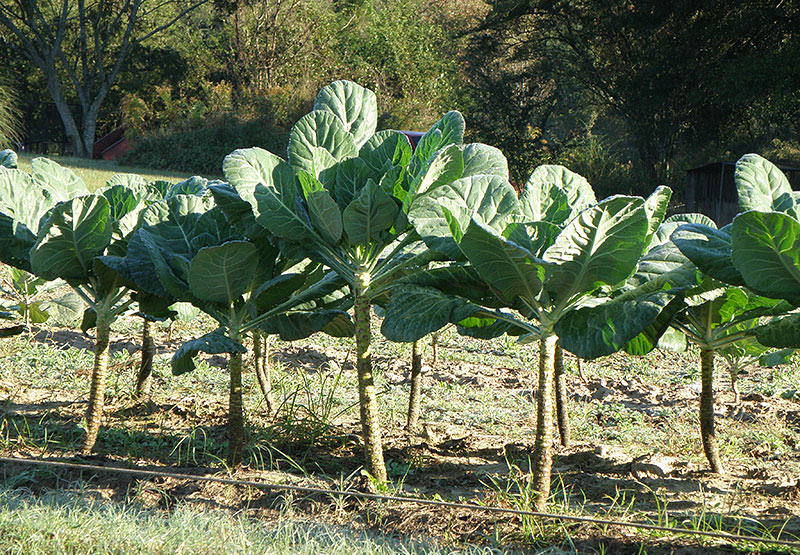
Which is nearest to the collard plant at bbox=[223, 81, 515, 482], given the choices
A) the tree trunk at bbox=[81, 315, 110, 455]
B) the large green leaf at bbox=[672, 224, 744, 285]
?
the large green leaf at bbox=[672, 224, 744, 285]

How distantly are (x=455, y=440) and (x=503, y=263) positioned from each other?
145 centimetres

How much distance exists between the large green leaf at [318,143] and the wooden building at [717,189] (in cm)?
1033

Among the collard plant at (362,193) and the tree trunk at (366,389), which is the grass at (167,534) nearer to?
the tree trunk at (366,389)

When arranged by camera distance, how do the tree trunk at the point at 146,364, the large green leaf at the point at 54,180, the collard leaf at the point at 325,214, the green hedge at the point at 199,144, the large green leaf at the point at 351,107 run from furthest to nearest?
1. the green hedge at the point at 199,144
2. the tree trunk at the point at 146,364
3. the large green leaf at the point at 54,180
4. the large green leaf at the point at 351,107
5. the collard leaf at the point at 325,214

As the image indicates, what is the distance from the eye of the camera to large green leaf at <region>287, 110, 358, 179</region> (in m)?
2.62

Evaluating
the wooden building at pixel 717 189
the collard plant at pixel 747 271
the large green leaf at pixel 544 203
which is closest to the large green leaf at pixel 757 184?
the collard plant at pixel 747 271

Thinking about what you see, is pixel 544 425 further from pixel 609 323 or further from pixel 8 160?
pixel 8 160

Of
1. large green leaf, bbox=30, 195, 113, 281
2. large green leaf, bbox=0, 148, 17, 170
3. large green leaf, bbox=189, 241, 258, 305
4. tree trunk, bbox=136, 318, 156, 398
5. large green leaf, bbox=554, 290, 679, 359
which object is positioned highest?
large green leaf, bbox=0, 148, 17, 170

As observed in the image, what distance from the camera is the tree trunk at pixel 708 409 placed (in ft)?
8.87

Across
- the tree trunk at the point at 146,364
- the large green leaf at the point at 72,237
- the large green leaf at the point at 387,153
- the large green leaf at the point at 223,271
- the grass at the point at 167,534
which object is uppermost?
the large green leaf at the point at 387,153

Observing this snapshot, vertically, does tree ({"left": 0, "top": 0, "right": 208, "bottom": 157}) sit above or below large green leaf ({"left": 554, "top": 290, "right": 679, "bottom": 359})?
above

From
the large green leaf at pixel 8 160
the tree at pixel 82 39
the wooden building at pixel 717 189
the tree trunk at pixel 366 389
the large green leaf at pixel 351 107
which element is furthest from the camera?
the tree at pixel 82 39

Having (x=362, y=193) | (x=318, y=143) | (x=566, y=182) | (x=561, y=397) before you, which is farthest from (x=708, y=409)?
(x=318, y=143)

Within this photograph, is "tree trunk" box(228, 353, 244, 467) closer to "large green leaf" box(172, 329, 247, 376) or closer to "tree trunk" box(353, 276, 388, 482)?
"large green leaf" box(172, 329, 247, 376)
